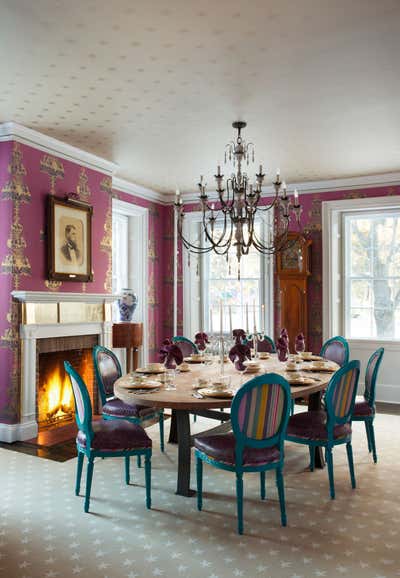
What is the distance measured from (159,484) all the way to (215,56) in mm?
2883

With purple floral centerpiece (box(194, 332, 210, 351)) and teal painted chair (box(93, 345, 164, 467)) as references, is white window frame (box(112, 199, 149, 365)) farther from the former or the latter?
teal painted chair (box(93, 345, 164, 467))

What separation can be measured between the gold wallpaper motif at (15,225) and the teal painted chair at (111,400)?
1.10 metres

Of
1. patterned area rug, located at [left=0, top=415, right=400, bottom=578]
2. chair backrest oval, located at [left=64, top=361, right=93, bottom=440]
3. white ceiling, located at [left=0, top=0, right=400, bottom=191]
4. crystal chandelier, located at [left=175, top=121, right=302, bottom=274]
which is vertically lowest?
patterned area rug, located at [left=0, top=415, right=400, bottom=578]

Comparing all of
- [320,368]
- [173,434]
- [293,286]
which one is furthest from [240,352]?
[293,286]

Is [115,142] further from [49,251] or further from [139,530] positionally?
[139,530]

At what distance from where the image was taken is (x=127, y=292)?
6152mm

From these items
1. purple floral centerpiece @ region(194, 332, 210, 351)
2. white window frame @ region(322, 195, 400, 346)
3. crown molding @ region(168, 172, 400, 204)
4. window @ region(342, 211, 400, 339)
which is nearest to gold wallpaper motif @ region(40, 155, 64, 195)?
purple floral centerpiece @ region(194, 332, 210, 351)

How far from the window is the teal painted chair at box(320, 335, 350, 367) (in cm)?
152

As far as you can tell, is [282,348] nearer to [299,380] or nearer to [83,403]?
[299,380]

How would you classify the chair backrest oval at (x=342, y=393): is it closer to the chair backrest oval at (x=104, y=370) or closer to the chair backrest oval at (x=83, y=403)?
the chair backrest oval at (x=83, y=403)

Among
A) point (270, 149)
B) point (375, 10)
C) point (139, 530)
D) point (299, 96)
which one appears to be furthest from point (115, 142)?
point (139, 530)

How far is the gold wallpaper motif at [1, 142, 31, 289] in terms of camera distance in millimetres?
4465

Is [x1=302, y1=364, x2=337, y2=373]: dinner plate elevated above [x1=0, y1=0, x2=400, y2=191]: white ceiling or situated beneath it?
situated beneath

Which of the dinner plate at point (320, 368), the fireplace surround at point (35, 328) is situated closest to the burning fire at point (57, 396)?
the fireplace surround at point (35, 328)
